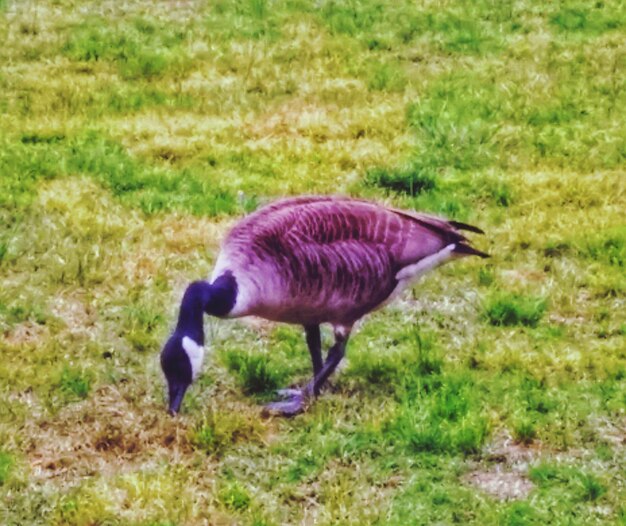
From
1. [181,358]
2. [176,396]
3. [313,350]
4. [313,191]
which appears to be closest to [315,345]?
[313,350]

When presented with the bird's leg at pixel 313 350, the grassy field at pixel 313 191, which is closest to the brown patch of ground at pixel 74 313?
the grassy field at pixel 313 191

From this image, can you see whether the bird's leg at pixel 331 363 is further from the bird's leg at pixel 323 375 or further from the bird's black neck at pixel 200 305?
the bird's black neck at pixel 200 305

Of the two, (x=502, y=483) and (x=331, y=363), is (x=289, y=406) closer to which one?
(x=331, y=363)

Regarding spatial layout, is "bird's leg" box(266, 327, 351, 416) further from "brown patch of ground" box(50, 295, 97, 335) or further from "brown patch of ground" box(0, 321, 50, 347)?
"brown patch of ground" box(0, 321, 50, 347)

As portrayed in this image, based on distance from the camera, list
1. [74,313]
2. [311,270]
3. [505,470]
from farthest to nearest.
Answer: [74,313]
[311,270]
[505,470]

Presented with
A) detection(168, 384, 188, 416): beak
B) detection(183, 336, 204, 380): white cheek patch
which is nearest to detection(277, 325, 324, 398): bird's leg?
detection(168, 384, 188, 416): beak

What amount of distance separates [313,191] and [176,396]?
3.87 meters

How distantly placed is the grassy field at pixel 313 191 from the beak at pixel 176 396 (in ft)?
0.79

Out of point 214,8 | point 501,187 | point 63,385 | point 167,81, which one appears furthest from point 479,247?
point 214,8

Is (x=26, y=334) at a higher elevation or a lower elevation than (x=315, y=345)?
lower

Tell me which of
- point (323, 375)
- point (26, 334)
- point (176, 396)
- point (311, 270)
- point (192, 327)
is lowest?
point (26, 334)

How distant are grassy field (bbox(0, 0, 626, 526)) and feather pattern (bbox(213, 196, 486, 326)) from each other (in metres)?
0.59

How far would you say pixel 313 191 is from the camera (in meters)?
9.25

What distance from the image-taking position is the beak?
220 inches
